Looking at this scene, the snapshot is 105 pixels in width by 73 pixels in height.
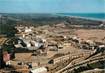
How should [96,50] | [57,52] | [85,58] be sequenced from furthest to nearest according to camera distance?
1. [96,50]
2. [57,52]
3. [85,58]

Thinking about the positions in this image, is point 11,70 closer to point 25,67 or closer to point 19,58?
point 25,67

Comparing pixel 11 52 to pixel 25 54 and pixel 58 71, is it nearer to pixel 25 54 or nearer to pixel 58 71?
pixel 25 54

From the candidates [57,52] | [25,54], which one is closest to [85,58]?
[57,52]

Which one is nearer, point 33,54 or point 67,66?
point 67,66

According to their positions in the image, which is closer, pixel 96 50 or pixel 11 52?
pixel 11 52

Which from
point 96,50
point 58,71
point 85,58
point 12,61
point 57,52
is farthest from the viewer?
point 96,50

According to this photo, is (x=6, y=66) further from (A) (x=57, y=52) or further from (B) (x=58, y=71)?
(A) (x=57, y=52)

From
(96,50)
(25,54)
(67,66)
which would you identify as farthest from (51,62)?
(96,50)

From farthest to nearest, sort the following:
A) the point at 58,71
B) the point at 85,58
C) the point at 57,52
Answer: the point at 57,52
the point at 85,58
the point at 58,71
